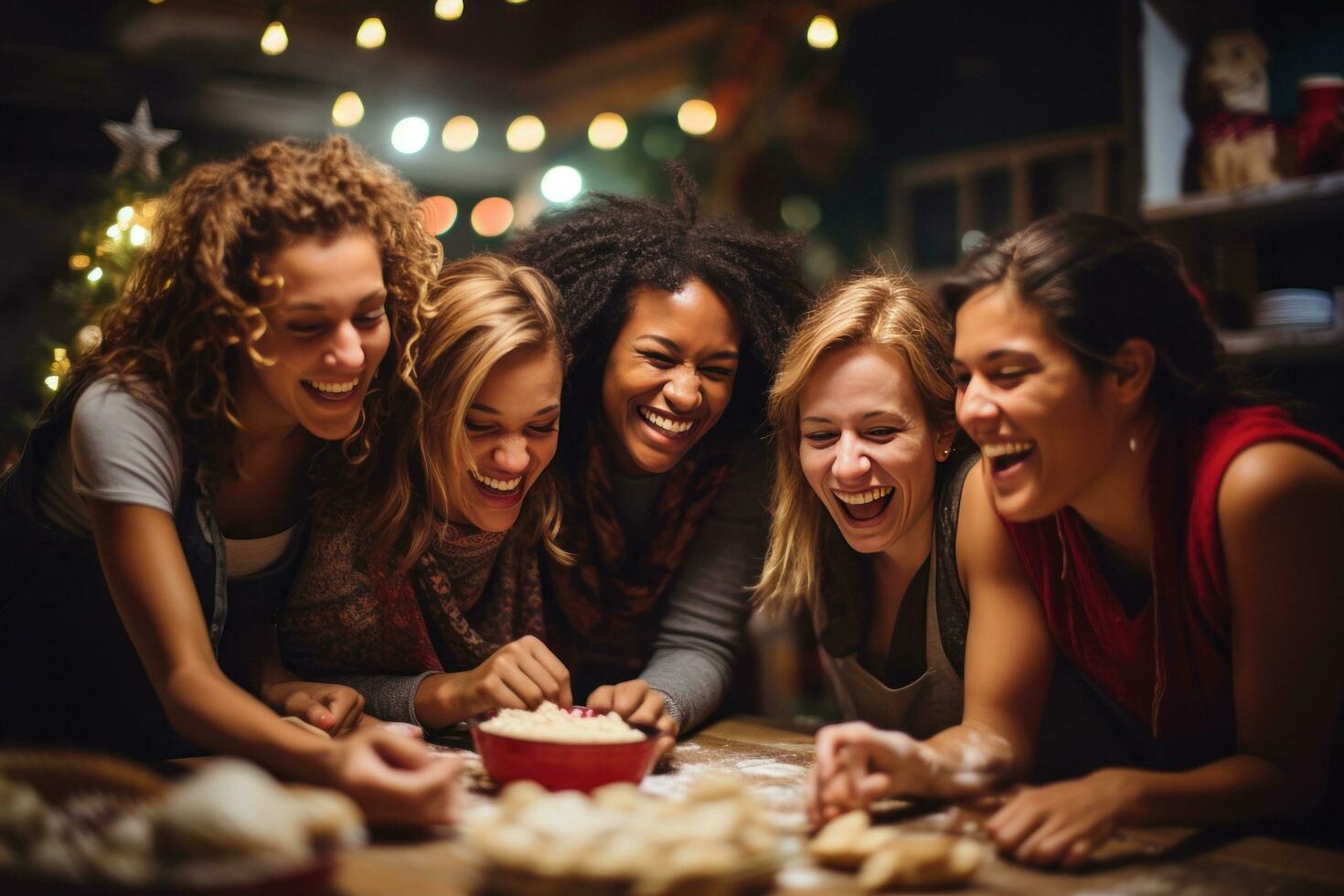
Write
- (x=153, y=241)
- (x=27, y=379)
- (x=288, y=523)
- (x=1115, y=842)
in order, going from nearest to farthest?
(x=1115, y=842) < (x=153, y=241) < (x=288, y=523) < (x=27, y=379)

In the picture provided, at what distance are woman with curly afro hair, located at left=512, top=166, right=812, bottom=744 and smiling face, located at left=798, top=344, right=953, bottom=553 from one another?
31 cm

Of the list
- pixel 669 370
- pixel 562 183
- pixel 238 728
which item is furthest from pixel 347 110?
pixel 238 728

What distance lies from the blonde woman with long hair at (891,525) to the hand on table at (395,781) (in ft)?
A: 2.67

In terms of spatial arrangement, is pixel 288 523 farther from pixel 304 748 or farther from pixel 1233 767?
pixel 1233 767

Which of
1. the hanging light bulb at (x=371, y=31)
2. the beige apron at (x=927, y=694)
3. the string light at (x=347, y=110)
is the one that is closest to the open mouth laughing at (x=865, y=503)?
the beige apron at (x=927, y=694)

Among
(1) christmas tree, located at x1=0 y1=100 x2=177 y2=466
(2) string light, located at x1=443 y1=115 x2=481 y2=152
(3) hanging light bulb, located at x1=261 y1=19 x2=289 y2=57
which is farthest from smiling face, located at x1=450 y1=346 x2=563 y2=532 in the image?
(2) string light, located at x1=443 y1=115 x2=481 y2=152

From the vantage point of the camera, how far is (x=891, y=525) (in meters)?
1.98

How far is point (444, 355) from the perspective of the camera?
1982mm

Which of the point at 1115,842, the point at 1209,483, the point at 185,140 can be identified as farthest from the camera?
the point at 185,140

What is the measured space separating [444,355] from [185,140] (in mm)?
2195

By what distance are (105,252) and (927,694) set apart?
6.84 feet

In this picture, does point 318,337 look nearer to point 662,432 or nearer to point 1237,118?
point 662,432

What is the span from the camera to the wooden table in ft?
4.04

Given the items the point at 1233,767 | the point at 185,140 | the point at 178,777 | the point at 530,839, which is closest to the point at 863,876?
the point at 530,839
